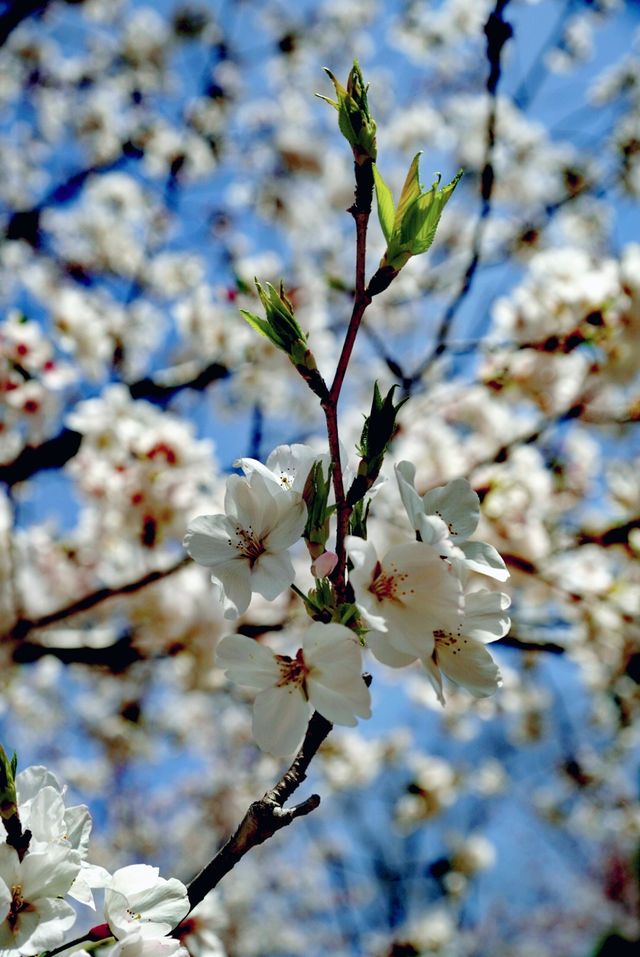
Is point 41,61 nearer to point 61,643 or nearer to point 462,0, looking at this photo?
→ point 462,0

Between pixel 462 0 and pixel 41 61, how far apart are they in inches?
149

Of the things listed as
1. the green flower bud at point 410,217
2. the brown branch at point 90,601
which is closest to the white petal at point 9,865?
the green flower bud at point 410,217

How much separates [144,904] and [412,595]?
1.56ft

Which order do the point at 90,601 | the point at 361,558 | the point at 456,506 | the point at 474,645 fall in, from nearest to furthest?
the point at 361,558 → the point at 474,645 → the point at 456,506 → the point at 90,601

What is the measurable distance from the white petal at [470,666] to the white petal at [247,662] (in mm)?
211

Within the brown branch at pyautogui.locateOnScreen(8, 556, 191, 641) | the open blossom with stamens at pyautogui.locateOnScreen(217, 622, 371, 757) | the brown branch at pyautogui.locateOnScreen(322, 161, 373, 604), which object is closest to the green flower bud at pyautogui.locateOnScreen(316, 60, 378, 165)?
the brown branch at pyautogui.locateOnScreen(322, 161, 373, 604)

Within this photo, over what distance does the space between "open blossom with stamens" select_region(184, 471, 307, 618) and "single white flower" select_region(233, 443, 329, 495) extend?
11 millimetres

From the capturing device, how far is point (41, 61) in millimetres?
6734

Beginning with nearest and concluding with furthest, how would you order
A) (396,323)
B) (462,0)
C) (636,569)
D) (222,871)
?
(222,871)
(636,569)
(462,0)
(396,323)

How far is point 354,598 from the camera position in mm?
844

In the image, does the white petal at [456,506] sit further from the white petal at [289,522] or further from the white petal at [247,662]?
the white petal at [247,662]

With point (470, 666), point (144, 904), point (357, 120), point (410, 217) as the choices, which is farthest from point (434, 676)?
point (357, 120)

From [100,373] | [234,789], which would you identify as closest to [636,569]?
[100,373]

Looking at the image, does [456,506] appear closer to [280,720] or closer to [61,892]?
[280,720]
